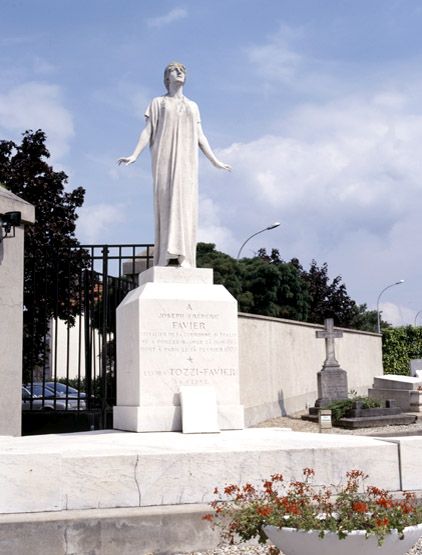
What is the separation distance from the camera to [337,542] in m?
3.54

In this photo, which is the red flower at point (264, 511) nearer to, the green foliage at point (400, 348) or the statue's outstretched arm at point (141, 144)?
the statue's outstretched arm at point (141, 144)

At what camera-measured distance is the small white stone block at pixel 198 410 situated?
715 centimetres

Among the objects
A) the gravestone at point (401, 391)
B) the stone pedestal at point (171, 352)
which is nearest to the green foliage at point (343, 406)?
the gravestone at point (401, 391)

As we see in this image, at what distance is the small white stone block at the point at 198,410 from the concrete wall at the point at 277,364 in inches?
338

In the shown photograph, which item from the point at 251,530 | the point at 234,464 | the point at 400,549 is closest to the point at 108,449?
the point at 234,464

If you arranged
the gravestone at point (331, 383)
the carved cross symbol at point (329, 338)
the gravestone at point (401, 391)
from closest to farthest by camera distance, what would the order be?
1. the gravestone at point (331, 383)
2. the carved cross symbol at point (329, 338)
3. the gravestone at point (401, 391)

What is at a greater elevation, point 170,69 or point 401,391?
point 170,69

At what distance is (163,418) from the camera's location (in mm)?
7277

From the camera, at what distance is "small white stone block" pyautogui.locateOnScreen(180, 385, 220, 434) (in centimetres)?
715

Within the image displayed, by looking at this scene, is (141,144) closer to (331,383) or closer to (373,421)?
(373,421)

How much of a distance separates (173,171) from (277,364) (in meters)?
10.6

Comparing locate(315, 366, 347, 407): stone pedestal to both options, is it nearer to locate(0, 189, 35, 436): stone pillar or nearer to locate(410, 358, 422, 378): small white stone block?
locate(0, 189, 35, 436): stone pillar

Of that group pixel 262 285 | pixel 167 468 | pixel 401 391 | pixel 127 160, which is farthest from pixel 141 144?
pixel 262 285

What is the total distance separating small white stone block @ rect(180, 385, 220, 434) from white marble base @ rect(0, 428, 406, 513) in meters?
1.13
